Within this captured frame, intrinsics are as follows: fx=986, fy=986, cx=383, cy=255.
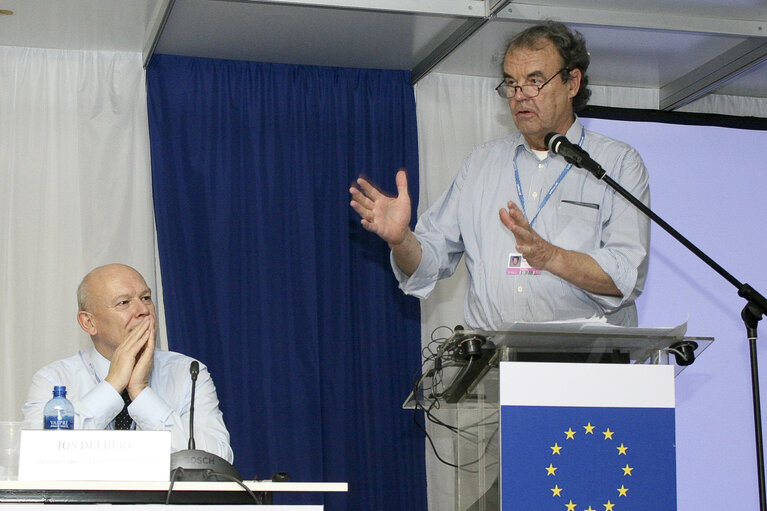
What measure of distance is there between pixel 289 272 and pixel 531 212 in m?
2.12

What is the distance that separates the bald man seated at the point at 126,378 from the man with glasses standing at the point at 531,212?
83 centimetres

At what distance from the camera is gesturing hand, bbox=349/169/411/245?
9.16ft

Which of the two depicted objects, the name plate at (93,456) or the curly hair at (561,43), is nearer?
the name plate at (93,456)

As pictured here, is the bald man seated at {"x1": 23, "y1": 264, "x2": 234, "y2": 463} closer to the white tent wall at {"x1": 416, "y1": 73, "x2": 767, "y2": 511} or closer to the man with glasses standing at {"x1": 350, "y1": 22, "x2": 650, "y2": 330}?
the man with glasses standing at {"x1": 350, "y1": 22, "x2": 650, "y2": 330}

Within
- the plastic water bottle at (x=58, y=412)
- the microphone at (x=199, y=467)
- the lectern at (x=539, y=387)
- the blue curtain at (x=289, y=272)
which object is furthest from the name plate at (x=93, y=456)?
the blue curtain at (x=289, y=272)

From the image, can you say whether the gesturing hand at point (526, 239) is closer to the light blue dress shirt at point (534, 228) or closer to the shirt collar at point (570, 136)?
the light blue dress shirt at point (534, 228)

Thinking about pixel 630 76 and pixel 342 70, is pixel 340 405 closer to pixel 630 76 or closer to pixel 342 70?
pixel 342 70

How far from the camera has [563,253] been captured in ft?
8.38

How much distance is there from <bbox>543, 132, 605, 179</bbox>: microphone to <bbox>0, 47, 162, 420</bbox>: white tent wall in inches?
113

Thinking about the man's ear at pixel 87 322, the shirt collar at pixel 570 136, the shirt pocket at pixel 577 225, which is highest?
the shirt collar at pixel 570 136

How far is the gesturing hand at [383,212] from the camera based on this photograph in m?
2.79

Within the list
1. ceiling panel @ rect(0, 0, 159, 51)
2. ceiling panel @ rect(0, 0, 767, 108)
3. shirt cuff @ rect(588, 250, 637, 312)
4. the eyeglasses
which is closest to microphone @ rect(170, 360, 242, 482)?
shirt cuff @ rect(588, 250, 637, 312)

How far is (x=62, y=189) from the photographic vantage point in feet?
16.2

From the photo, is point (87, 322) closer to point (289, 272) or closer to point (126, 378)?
point (126, 378)
